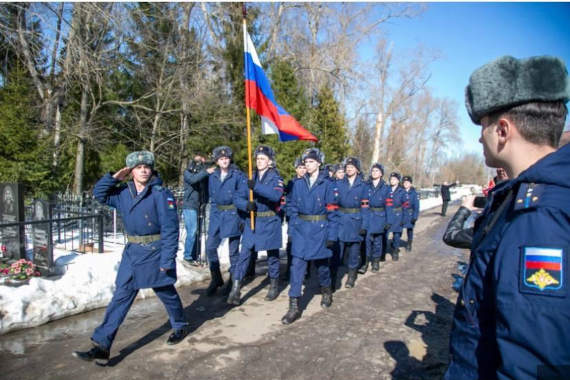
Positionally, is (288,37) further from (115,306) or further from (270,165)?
(115,306)

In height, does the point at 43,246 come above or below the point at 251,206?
below

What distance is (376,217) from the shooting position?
8.20 meters

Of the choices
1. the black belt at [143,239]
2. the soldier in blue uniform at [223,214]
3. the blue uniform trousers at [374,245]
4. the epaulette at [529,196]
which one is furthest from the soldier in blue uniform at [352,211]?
the epaulette at [529,196]

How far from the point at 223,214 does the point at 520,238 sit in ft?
17.4

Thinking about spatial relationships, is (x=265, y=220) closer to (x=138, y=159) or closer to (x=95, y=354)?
(x=138, y=159)

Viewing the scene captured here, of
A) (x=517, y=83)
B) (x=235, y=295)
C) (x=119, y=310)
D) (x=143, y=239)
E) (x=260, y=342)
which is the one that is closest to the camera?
(x=517, y=83)

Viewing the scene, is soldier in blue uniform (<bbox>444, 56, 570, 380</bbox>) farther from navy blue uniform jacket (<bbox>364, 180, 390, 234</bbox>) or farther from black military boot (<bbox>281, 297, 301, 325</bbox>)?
navy blue uniform jacket (<bbox>364, 180, 390, 234</bbox>)

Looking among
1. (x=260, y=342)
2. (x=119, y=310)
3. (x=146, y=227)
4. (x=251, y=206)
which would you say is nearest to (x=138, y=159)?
(x=146, y=227)

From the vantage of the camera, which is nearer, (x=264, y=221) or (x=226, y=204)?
(x=264, y=221)

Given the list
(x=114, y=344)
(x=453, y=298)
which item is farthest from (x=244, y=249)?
(x=453, y=298)

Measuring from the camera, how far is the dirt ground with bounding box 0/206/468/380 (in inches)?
143

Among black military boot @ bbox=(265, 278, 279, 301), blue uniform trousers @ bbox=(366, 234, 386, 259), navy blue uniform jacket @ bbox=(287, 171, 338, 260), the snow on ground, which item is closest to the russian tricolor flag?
navy blue uniform jacket @ bbox=(287, 171, 338, 260)

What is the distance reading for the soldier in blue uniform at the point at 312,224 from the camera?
16.9ft

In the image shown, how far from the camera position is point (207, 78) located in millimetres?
18328
